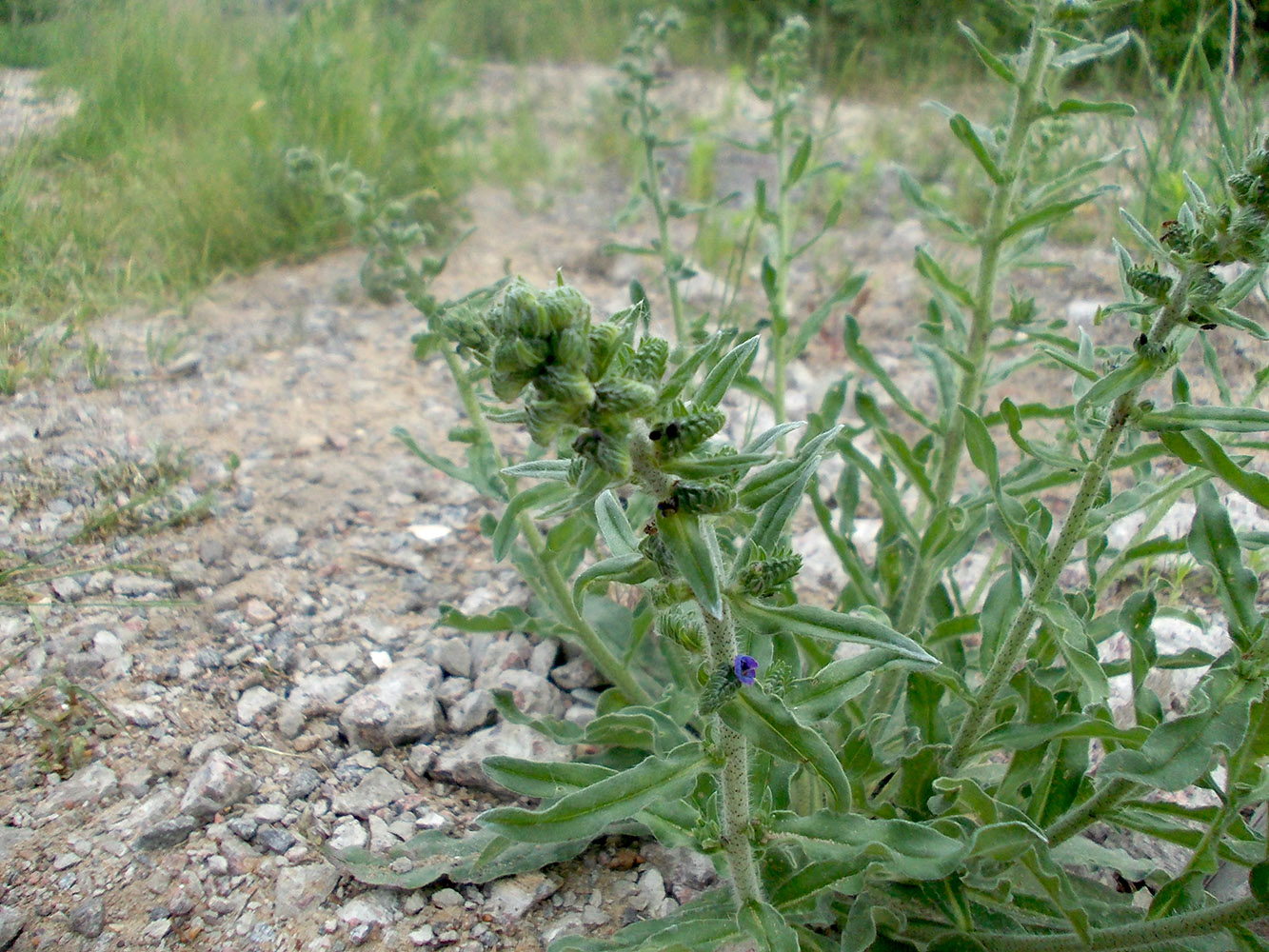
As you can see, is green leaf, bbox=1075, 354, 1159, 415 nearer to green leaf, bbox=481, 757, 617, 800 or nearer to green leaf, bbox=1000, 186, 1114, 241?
green leaf, bbox=1000, 186, 1114, 241

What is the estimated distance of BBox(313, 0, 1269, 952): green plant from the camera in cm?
156

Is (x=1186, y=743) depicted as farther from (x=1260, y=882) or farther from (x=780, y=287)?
(x=780, y=287)

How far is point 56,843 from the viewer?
2.16m

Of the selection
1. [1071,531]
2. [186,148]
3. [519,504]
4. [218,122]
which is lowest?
[519,504]

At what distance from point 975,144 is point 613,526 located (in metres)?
1.44

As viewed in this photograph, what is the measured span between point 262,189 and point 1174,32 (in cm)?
534

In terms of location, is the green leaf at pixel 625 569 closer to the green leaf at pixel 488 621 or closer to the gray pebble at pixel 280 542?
the green leaf at pixel 488 621

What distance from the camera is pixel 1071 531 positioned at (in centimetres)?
196

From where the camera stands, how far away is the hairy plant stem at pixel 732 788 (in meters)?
1.70

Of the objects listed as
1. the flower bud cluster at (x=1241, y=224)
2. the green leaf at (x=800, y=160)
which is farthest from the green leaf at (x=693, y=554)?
the green leaf at (x=800, y=160)

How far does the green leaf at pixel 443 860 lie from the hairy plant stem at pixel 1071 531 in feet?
3.37

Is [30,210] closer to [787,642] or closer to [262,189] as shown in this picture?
[262,189]

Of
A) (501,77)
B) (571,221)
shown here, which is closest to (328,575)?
(571,221)

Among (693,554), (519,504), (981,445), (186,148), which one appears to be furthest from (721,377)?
(186,148)
